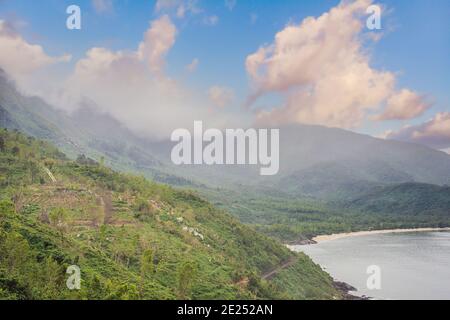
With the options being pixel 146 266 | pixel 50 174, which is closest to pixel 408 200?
pixel 50 174

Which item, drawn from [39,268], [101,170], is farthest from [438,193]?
[39,268]

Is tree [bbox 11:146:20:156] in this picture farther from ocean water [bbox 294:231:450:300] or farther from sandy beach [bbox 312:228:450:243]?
sandy beach [bbox 312:228:450:243]

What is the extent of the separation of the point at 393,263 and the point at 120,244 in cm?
5370

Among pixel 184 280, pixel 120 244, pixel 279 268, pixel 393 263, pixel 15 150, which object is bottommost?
pixel 393 263

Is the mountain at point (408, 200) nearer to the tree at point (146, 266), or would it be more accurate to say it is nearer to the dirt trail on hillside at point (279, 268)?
the dirt trail on hillside at point (279, 268)

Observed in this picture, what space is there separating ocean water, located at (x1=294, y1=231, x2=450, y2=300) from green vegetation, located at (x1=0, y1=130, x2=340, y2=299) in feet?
26.9

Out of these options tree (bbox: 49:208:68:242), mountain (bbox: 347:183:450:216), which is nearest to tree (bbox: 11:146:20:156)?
tree (bbox: 49:208:68:242)

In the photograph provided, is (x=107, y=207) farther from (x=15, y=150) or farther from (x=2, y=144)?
(x=2, y=144)

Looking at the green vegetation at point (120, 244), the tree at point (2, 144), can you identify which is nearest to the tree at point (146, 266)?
the green vegetation at point (120, 244)

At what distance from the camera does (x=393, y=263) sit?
69.0 metres

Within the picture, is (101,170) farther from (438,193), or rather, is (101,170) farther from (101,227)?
(438,193)

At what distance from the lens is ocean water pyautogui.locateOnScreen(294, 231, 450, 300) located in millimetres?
50581

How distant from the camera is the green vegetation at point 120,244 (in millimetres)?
21141
